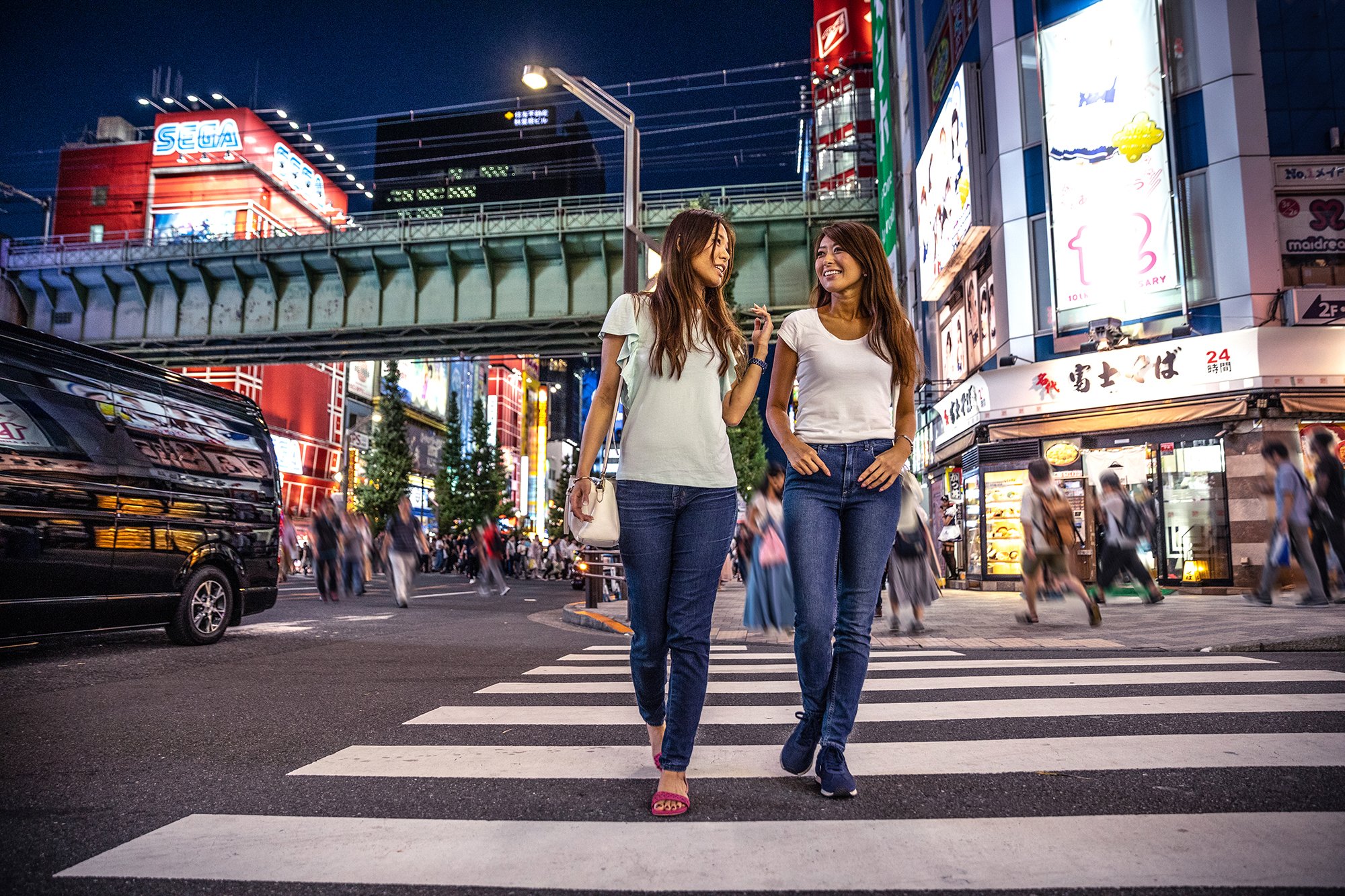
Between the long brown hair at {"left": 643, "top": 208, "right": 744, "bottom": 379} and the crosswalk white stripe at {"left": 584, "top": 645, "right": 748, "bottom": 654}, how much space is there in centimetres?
499

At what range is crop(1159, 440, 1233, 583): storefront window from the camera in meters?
15.5

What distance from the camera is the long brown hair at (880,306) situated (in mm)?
3242

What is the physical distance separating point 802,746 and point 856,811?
40 centimetres

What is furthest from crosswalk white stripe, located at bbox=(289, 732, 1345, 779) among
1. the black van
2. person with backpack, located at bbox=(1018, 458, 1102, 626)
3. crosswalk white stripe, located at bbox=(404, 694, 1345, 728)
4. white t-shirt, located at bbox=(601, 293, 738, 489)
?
person with backpack, located at bbox=(1018, 458, 1102, 626)

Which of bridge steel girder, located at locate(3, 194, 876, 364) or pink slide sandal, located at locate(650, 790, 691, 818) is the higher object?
bridge steel girder, located at locate(3, 194, 876, 364)

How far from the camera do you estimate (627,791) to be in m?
2.99

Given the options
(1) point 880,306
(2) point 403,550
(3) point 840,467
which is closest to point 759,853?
(3) point 840,467

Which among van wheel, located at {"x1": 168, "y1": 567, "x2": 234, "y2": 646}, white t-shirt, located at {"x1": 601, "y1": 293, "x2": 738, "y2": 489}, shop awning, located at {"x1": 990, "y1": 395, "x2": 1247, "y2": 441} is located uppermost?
shop awning, located at {"x1": 990, "y1": 395, "x2": 1247, "y2": 441}

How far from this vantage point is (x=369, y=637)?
8883mm

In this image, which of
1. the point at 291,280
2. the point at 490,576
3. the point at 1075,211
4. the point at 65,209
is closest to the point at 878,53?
the point at 1075,211

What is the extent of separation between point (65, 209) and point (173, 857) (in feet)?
250

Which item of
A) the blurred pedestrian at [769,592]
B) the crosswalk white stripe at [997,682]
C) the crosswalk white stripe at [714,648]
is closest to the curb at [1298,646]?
the crosswalk white stripe at [997,682]

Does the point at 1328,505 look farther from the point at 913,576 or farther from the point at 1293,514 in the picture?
the point at 913,576

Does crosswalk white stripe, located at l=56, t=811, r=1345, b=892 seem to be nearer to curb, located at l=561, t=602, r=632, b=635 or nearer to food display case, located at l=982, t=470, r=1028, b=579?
curb, located at l=561, t=602, r=632, b=635
